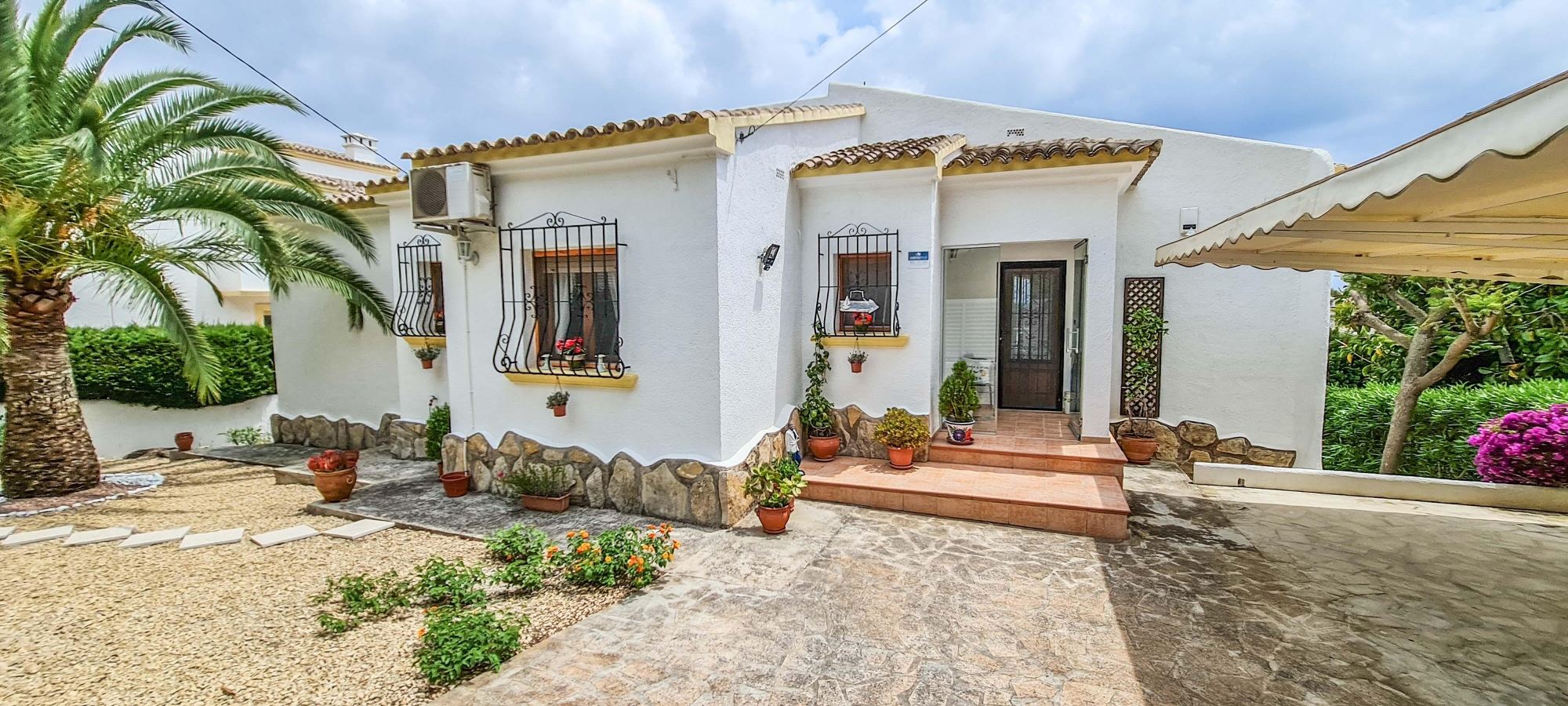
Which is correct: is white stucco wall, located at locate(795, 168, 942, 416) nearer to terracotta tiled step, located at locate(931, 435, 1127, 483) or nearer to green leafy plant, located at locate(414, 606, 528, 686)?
terracotta tiled step, located at locate(931, 435, 1127, 483)

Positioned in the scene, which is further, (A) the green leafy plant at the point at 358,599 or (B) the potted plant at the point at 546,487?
(B) the potted plant at the point at 546,487

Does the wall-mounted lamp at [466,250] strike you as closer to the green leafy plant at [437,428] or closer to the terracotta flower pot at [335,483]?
the green leafy plant at [437,428]

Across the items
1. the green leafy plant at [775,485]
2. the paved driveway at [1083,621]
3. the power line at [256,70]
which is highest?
the power line at [256,70]

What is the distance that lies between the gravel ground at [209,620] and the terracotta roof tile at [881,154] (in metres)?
5.55

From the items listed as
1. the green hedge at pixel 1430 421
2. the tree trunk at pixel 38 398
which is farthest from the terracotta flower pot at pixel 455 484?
the green hedge at pixel 1430 421

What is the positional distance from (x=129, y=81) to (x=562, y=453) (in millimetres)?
7423

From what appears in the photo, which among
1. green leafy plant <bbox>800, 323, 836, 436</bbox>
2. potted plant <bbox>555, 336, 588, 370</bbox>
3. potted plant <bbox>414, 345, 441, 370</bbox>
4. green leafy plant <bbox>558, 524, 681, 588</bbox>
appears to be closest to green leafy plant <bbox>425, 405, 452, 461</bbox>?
potted plant <bbox>414, 345, 441, 370</bbox>

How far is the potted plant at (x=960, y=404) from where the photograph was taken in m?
7.68

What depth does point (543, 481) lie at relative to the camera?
21.6 ft

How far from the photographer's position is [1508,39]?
5.92 meters

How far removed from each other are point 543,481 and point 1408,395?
1278 cm

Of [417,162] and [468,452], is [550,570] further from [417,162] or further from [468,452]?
[417,162]

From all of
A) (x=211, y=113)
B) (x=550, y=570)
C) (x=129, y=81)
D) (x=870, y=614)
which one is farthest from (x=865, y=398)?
(x=129, y=81)

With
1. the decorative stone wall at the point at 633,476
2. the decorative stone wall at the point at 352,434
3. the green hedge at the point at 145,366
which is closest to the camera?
the decorative stone wall at the point at 633,476
